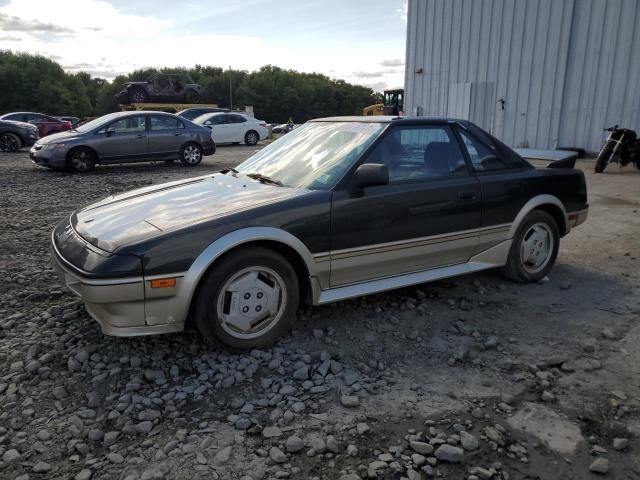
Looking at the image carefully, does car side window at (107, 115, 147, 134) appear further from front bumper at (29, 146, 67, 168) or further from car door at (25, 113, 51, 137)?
car door at (25, 113, 51, 137)

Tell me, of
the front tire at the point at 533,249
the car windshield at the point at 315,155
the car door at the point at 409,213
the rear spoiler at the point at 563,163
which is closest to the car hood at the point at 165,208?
the car windshield at the point at 315,155

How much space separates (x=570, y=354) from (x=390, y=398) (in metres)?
1.35

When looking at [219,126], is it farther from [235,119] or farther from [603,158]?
[603,158]

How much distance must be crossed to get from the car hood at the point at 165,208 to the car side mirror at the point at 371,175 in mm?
396

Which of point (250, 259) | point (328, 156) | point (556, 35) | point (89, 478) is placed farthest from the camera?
point (556, 35)

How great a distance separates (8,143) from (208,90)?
77.5m

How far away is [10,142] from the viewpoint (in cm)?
1630

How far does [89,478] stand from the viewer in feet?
7.09

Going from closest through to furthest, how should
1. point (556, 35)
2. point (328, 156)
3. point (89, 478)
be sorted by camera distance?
point (89, 478), point (328, 156), point (556, 35)

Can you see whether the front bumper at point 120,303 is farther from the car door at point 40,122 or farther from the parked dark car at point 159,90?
the parked dark car at point 159,90

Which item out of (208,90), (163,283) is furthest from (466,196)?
(208,90)

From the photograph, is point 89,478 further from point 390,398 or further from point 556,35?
point 556,35

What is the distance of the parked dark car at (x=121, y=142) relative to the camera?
447 inches

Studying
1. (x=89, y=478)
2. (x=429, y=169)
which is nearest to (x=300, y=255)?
(x=429, y=169)
